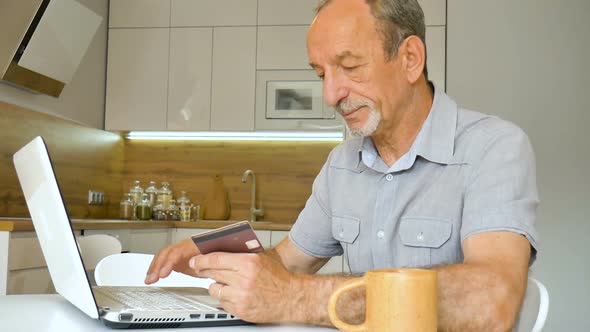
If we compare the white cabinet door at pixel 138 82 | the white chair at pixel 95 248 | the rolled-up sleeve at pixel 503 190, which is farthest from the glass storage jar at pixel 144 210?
the rolled-up sleeve at pixel 503 190

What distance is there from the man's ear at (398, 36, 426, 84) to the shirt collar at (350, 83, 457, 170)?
0.08 meters

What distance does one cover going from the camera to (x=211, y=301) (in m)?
1.20

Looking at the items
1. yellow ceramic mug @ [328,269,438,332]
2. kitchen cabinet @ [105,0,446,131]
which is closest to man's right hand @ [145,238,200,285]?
yellow ceramic mug @ [328,269,438,332]

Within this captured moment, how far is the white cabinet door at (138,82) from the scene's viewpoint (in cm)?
431

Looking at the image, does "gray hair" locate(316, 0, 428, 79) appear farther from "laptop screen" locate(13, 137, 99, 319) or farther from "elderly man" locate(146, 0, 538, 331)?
"laptop screen" locate(13, 137, 99, 319)

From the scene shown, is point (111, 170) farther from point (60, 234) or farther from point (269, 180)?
point (60, 234)

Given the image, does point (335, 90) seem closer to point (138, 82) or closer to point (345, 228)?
point (345, 228)

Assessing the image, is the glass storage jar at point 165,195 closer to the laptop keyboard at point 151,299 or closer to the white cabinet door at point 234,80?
the white cabinet door at point 234,80

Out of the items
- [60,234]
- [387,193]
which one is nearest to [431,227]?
[387,193]

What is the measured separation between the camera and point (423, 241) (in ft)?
4.65

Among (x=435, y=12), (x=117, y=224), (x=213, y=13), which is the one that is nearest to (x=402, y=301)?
(x=117, y=224)

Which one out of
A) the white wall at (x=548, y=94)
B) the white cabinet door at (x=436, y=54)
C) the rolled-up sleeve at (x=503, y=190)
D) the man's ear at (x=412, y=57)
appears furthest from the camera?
the white cabinet door at (x=436, y=54)

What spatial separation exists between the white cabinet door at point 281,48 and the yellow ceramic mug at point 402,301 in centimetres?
353

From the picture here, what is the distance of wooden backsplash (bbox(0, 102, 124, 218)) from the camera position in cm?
328
